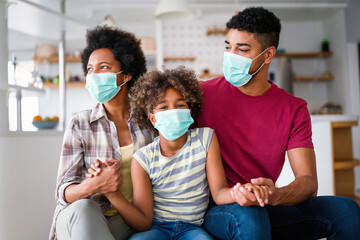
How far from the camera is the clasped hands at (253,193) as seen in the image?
1.13 m

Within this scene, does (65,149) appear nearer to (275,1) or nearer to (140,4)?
(140,4)

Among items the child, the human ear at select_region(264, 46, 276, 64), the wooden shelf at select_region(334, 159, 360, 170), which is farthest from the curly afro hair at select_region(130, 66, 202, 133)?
the wooden shelf at select_region(334, 159, 360, 170)

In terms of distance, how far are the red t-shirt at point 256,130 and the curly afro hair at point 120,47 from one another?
0.42 m

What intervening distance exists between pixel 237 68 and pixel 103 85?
2.06ft

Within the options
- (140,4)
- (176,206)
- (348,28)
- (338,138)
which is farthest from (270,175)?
(348,28)

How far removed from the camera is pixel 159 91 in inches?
55.5

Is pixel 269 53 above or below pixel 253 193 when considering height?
above

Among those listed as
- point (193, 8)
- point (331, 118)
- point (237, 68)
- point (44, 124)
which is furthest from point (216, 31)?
point (237, 68)

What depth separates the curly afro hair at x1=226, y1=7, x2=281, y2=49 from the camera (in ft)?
5.12

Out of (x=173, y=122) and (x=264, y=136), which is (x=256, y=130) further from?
(x=173, y=122)

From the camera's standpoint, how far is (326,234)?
1.33m

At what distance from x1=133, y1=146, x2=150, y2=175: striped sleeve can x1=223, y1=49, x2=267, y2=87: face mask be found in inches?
21.1

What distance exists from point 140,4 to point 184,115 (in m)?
4.52

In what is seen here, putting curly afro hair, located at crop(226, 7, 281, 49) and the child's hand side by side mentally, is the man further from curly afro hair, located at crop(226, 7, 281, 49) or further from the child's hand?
the child's hand
